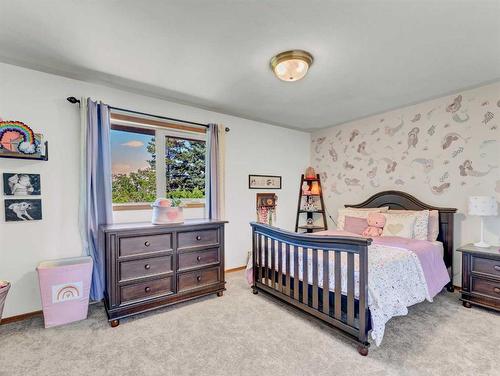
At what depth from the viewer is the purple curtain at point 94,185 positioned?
105 inches

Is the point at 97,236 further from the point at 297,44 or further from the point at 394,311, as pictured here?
the point at 394,311

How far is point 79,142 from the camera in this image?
8.93ft

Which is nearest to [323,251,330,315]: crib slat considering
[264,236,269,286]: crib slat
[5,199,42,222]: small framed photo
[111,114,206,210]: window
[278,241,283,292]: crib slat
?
[278,241,283,292]: crib slat

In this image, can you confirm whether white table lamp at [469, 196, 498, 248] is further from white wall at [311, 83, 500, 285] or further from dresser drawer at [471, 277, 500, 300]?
dresser drawer at [471, 277, 500, 300]

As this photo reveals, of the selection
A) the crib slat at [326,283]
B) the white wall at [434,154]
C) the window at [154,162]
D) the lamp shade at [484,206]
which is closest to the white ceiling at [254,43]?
the white wall at [434,154]

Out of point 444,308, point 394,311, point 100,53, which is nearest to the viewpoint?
point 394,311

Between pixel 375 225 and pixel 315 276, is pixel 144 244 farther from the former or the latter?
pixel 375 225

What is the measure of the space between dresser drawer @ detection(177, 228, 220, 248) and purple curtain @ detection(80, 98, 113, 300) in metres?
0.81

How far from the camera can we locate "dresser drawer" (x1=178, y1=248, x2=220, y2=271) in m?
2.78

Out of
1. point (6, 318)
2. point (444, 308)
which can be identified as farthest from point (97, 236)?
point (444, 308)

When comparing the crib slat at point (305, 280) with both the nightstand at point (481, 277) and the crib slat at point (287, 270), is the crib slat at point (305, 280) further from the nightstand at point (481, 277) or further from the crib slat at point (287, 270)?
the nightstand at point (481, 277)

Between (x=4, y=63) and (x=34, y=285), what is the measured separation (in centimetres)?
215

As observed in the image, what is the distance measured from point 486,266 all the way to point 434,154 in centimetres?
148

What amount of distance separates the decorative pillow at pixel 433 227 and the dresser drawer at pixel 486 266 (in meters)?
0.49
